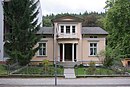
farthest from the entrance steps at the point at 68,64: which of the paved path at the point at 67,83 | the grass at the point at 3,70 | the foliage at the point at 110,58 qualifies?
the paved path at the point at 67,83

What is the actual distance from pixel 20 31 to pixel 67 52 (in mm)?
11761

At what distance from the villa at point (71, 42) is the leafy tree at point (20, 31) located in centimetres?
676

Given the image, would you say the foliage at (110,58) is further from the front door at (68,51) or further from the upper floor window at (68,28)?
the front door at (68,51)

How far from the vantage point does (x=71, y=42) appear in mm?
50688

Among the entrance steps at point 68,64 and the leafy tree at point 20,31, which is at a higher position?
the leafy tree at point 20,31

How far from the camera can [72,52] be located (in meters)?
51.4

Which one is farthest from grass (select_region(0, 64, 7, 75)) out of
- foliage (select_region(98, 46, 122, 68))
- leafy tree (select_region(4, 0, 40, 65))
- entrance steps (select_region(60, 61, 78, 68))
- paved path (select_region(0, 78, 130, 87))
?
foliage (select_region(98, 46, 122, 68))

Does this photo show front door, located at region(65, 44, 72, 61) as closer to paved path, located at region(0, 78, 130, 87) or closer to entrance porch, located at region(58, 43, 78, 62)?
entrance porch, located at region(58, 43, 78, 62)

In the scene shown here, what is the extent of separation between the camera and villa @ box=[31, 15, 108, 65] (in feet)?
167

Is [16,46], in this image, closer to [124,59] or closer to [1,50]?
[1,50]

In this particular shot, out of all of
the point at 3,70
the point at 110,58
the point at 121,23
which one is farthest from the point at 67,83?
the point at 121,23

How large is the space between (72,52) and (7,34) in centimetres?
1139

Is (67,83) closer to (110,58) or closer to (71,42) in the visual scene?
(110,58)

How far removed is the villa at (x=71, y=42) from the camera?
5084 centimetres
